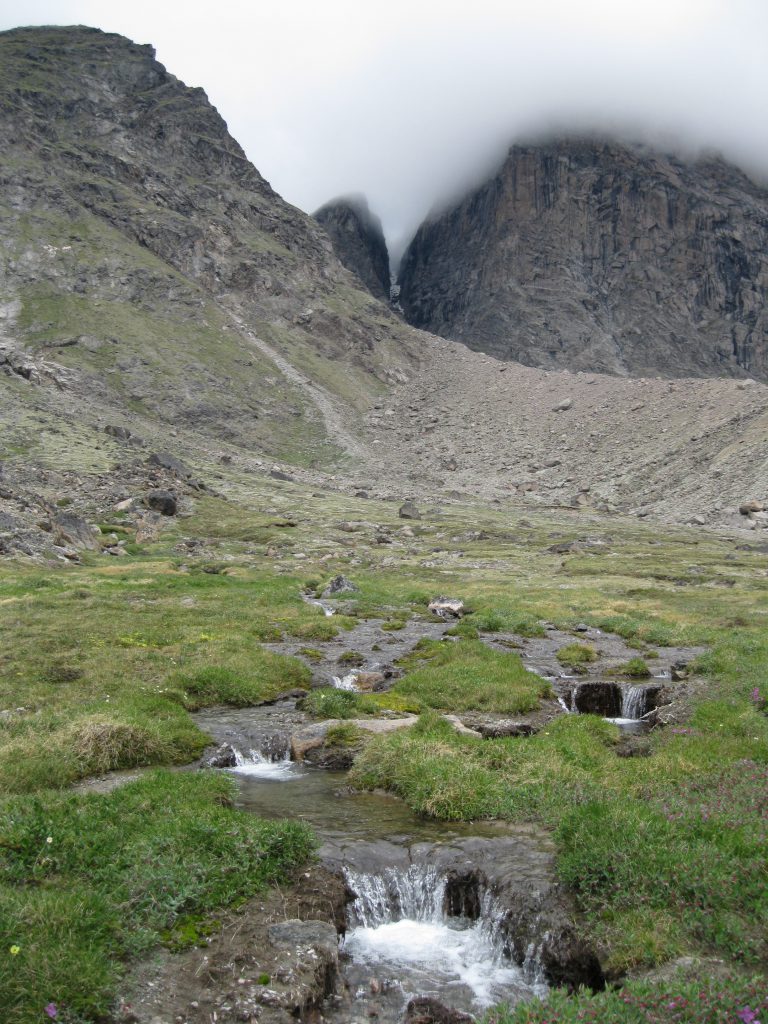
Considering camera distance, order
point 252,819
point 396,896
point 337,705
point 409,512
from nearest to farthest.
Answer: point 396,896
point 252,819
point 337,705
point 409,512

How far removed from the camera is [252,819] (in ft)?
37.9

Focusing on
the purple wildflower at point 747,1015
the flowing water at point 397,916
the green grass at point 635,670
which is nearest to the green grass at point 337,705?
the flowing water at point 397,916

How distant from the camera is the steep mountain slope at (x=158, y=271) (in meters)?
125

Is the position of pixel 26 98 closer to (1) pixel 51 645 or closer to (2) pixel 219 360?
(2) pixel 219 360

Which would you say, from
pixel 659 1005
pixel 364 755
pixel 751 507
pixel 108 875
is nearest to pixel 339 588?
pixel 364 755

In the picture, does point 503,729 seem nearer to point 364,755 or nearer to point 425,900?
point 364,755

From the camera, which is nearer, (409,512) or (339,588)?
(339,588)

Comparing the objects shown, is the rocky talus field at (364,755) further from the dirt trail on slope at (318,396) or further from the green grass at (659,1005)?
the dirt trail on slope at (318,396)

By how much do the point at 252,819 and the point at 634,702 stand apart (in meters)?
14.1

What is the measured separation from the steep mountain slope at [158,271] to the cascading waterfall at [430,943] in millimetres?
86521

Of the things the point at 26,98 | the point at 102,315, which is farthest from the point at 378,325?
the point at 26,98

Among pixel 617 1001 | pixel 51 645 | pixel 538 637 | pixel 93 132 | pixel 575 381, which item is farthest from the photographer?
pixel 93 132

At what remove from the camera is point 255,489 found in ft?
305

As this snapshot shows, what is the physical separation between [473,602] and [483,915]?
98.6 feet
